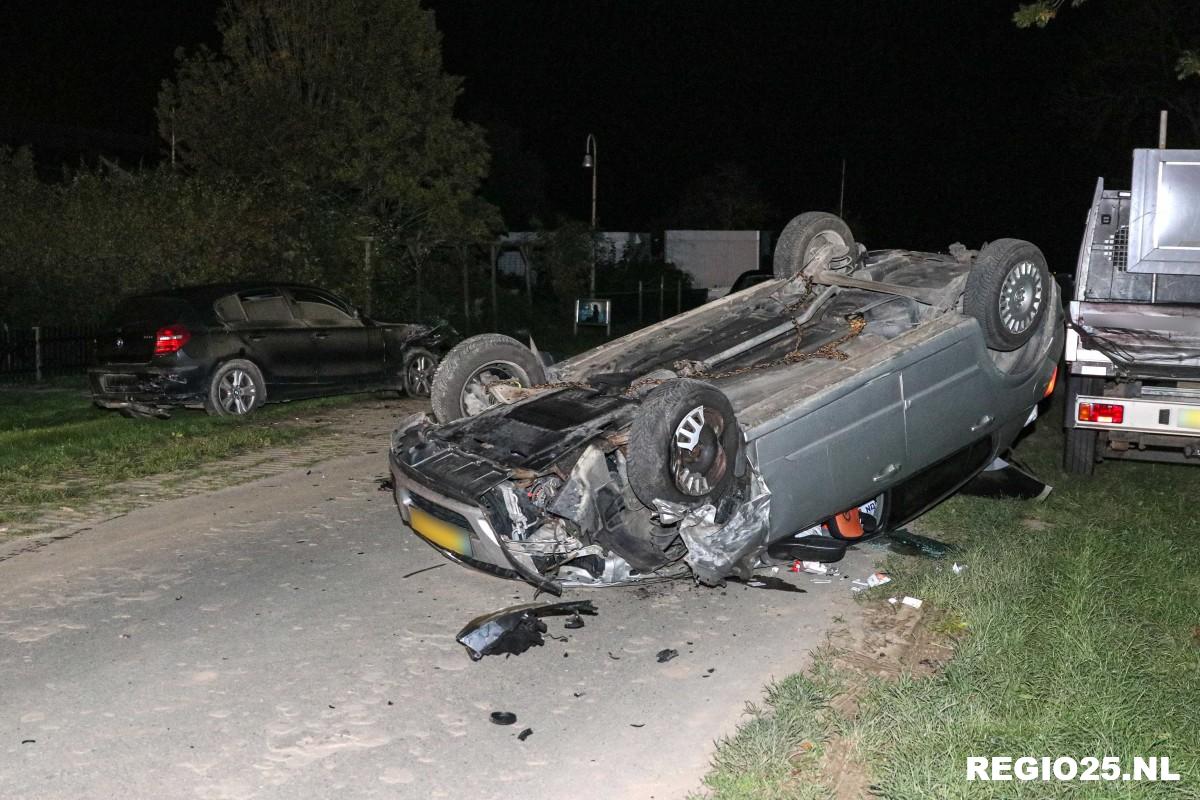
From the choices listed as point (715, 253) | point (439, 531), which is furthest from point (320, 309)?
point (715, 253)

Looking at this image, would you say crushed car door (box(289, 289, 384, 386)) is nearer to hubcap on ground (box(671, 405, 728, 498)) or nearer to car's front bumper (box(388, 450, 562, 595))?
car's front bumper (box(388, 450, 562, 595))

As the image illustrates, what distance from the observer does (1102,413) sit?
8422mm

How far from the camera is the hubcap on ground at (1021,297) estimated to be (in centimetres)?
703

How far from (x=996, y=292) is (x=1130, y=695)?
2842 mm

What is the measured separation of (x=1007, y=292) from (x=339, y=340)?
26.0 ft

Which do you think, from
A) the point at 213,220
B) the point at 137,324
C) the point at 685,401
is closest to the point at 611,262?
the point at 213,220

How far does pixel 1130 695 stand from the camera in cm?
483

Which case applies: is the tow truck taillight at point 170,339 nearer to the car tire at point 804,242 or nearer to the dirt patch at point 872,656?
the car tire at point 804,242

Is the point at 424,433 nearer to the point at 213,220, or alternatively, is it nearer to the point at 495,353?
the point at 495,353

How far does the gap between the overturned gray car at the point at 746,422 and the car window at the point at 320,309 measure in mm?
5871

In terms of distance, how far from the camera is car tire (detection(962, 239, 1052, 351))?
22.7 ft

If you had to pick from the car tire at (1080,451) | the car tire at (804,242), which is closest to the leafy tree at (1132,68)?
the car tire at (1080,451)

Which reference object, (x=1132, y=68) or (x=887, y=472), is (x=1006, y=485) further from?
(x=1132, y=68)

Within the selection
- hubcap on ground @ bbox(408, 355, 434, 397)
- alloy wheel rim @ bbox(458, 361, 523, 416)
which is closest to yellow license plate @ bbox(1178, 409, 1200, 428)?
alloy wheel rim @ bbox(458, 361, 523, 416)
